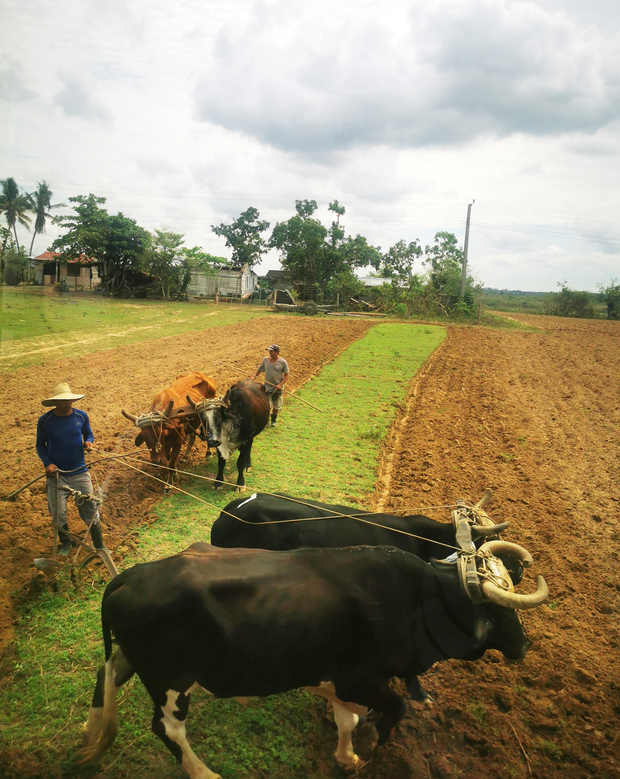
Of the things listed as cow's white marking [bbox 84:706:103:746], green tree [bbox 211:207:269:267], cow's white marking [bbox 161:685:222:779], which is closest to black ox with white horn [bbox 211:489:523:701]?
cow's white marking [bbox 161:685:222:779]

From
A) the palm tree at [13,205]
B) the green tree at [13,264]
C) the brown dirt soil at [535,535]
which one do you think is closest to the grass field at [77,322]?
the green tree at [13,264]

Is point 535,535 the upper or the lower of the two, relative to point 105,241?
lower

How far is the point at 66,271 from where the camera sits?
17.1m

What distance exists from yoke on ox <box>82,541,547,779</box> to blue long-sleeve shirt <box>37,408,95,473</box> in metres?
2.38

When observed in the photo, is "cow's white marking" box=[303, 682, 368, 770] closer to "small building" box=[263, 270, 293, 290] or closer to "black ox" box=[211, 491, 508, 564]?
"black ox" box=[211, 491, 508, 564]

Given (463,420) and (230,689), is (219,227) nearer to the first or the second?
(463,420)

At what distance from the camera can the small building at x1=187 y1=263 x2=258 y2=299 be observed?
80.8ft

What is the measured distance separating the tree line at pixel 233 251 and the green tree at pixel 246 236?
0.04m

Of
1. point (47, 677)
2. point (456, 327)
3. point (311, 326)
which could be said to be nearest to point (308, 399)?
point (47, 677)

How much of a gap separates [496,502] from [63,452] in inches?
229

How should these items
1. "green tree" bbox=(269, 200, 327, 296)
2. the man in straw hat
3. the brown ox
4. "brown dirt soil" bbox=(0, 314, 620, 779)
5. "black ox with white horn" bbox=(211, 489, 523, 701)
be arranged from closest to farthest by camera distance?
"brown dirt soil" bbox=(0, 314, 620, 779)
"black ox with white horn" bbox=(211, 489, 523, 701)
the man in straw hat
the brown ox
"green tree" bbox=(269, 200, 327, 296)

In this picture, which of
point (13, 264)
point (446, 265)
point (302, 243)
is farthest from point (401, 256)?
point (13, 264)

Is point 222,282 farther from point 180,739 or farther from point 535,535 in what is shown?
point 180,739

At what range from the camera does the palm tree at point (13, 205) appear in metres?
11.1
